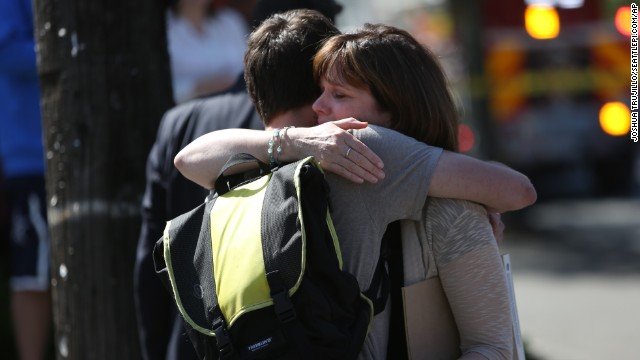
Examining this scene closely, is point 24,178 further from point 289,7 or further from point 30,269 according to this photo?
point 289,7

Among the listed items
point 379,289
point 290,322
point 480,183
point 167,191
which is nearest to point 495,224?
point 480,183

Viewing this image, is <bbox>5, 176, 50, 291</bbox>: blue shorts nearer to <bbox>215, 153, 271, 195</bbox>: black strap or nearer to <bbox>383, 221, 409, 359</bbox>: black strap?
<bbox>215, 153, 271, 195</bbox>: black strap

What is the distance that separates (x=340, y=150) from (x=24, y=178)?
2693 mm

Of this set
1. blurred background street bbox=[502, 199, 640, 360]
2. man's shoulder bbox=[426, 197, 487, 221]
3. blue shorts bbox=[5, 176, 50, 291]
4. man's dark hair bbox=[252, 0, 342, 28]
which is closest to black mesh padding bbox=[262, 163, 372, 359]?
man's shoulder bbox=[426, 197, 487, 221]

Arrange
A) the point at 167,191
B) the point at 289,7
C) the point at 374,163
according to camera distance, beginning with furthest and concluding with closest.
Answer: the point at 289,7, the point at 167,191, the point at 374,163

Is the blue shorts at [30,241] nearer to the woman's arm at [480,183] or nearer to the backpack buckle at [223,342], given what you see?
the backpack buckle at [223,342]

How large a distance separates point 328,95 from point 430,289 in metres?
0.47

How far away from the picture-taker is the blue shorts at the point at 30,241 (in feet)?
14.0

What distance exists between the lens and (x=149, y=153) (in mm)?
3234

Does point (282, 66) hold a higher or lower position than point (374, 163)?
higher

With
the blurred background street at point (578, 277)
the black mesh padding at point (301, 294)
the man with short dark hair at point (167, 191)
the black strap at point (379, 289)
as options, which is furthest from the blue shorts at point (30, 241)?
the black strap at point (379, 289)

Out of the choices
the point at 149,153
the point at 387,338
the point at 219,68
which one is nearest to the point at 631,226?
the point at 219,68

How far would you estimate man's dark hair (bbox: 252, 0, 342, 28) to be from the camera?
3.02 metres

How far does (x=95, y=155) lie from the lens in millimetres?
3137
